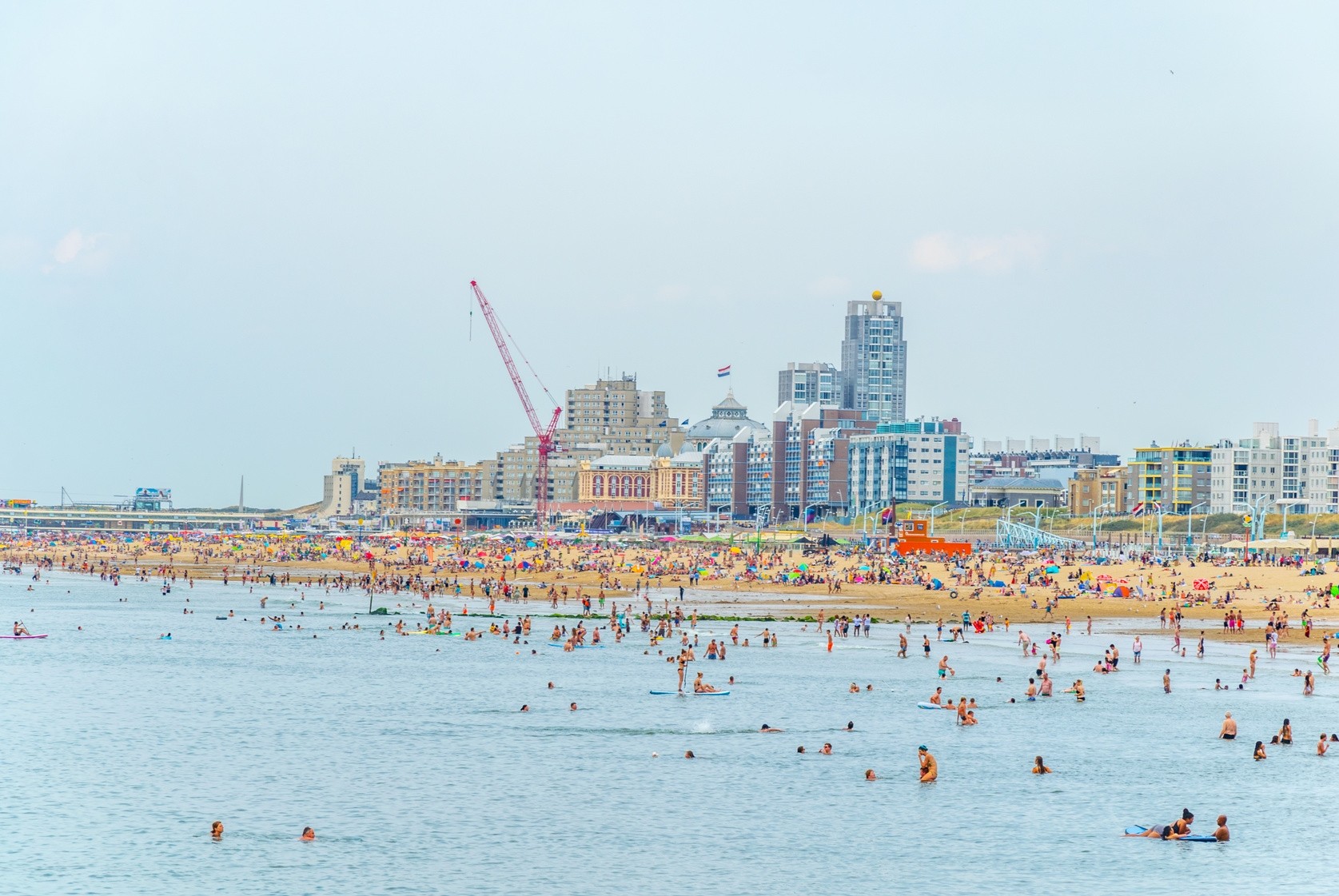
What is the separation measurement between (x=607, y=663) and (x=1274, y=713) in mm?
28864

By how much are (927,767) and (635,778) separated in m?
8.08

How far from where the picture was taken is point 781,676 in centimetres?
6612

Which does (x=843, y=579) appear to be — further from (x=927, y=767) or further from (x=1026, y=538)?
(x=927, y=767)

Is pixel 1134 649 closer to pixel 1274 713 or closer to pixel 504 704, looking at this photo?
pixel 1274 713

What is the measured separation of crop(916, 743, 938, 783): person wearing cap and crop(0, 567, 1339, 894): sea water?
0.44 meters

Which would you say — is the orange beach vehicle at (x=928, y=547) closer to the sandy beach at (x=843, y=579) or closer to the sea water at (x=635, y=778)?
the sandy beach at (x=843, y=579)

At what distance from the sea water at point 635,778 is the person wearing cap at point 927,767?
44 centimetres

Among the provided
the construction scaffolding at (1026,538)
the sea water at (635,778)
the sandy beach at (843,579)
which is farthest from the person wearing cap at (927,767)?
the construction scaffolding at (1026,538)

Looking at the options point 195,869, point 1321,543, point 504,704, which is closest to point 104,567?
point 504,704

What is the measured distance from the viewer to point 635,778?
1751 inches

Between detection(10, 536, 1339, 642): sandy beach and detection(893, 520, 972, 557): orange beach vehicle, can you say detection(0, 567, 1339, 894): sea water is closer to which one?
detection(10, 536, 1339, 642): sandy beach

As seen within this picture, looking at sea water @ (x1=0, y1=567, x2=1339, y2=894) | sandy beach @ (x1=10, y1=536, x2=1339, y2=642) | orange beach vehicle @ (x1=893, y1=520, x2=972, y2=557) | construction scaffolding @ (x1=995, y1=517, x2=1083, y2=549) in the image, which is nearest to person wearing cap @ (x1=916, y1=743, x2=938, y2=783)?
sea water @ (x1=0, y1=567, x2=1339, y2=894)

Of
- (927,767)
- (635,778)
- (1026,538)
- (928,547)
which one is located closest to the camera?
(927,767)

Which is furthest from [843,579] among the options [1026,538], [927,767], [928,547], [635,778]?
[635,778]
